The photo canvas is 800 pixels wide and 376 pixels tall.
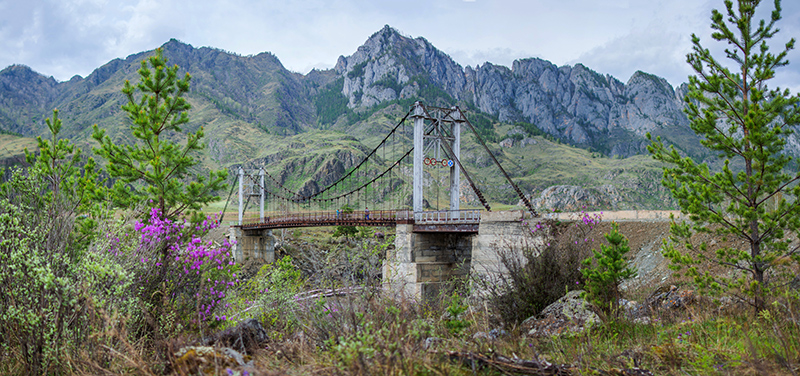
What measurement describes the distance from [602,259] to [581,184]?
122208mm

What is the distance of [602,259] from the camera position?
636 centimetres

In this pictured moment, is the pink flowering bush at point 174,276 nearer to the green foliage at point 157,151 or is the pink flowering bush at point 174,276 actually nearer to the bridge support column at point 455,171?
the green foliage at point 157,151

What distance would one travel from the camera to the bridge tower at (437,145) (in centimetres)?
2539

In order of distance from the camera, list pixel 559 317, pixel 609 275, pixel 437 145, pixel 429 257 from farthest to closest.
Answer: pixel 437 145, pixel 429 257, pixel 559 317, pixel 609 275

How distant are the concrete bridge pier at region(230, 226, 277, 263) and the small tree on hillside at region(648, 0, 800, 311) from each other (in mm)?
42540

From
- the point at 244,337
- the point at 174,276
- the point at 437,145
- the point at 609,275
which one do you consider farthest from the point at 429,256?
the point at 244,337

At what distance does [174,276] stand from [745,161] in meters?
8.95

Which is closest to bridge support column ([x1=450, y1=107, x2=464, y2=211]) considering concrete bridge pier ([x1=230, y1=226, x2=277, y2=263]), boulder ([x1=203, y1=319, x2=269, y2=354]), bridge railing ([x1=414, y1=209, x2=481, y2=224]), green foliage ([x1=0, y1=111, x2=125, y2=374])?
bridge railing ([x1=414, y1=209, x2=481, y2=224])

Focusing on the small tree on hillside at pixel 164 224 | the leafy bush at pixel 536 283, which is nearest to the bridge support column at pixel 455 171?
the small tree on hillside at pixel 164 224

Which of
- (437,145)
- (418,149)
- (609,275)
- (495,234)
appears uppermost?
(437,145)

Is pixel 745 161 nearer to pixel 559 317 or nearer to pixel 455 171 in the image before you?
pixel 559 317

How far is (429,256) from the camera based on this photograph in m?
22.9

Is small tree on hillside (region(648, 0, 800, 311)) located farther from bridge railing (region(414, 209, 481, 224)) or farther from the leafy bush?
bridge railing (region(414, 209, 481, 224))

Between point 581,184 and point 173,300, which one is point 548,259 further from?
point 581,184
